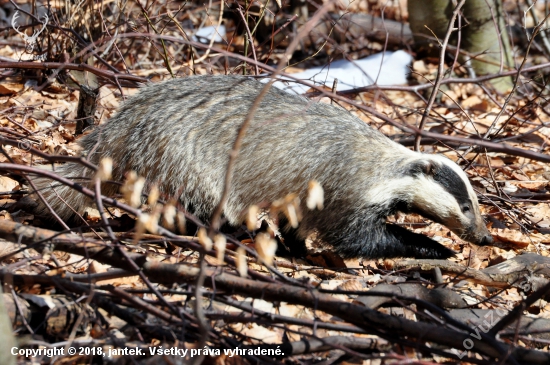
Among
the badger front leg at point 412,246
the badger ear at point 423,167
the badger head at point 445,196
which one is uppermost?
the badger ear at point 423,167

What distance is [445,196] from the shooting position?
449cm

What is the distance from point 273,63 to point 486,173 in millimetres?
3722

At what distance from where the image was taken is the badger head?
446 centimetres

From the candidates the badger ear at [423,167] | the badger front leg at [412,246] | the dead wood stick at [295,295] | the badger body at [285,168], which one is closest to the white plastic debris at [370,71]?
the badger body at [285,168]

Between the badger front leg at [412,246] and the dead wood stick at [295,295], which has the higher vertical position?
the dead wood stick at [295,295]

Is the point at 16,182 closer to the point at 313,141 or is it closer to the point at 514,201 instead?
the point at 313,141

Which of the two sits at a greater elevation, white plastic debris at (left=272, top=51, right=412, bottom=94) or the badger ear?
the badger ear

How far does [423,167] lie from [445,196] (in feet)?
0.88

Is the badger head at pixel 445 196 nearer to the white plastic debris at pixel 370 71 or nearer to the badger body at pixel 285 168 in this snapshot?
the badger body at pixel 285 168

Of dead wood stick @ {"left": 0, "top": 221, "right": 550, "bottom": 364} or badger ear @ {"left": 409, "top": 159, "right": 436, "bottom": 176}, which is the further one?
badger ear @ {"left": 409, "top": 159, "right": 436, "bottom": 176}

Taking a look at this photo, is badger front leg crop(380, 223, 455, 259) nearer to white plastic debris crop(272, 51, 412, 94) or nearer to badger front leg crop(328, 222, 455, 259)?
badger front leg crop(328, 222, 455, 259)

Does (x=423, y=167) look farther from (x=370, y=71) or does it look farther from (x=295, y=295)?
(x=370, y=71)

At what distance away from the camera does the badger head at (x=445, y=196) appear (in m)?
4.46

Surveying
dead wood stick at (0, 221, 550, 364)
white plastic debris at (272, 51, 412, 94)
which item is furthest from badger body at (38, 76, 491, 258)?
white plastic debris at (272, 51, 412, 94)
